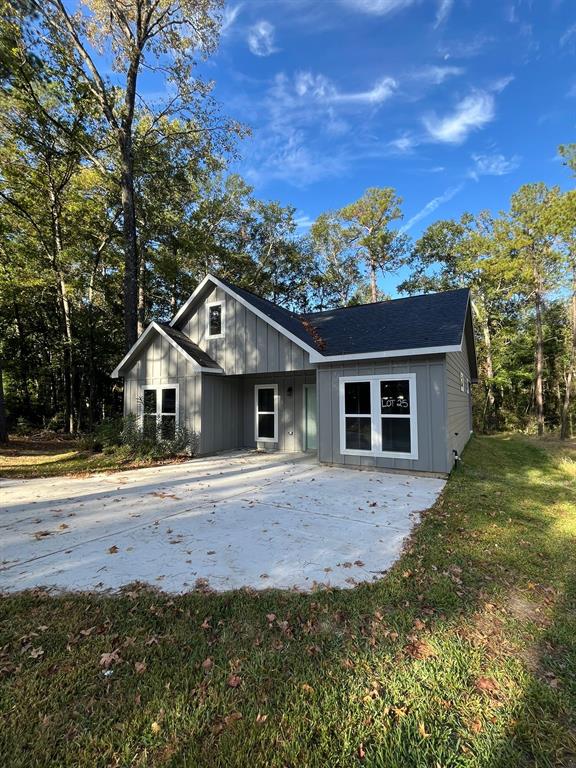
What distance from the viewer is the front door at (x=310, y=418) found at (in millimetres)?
11109

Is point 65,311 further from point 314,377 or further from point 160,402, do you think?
point 314,377

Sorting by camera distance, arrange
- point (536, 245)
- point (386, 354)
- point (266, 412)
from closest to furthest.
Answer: point (386, 354), point (266, 412), point (536, 245)

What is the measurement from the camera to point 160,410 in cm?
1117

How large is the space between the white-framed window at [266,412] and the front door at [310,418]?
1.04m

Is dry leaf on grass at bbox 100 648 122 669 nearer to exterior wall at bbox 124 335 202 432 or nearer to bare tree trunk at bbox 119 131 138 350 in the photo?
exterior wall at bbox 124 335 202 432

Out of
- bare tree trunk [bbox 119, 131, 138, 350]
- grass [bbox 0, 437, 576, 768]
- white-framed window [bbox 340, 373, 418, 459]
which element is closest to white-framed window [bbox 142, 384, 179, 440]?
bare tree trunk [bbox 119, 131, 138, 350]

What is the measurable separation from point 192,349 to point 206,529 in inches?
289

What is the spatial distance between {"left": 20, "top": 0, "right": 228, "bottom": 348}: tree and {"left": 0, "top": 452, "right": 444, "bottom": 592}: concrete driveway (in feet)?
26.0

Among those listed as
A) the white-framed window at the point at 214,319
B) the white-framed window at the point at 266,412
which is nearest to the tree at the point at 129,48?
the white-framed window at the point at 214,319

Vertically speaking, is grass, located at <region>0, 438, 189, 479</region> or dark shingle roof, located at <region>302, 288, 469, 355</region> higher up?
dark shingle roof, located at <region>302, 288, 469, 355</region>

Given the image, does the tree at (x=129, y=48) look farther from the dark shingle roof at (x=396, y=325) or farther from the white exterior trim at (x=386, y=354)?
the white exterior trim at (x=386, y=354)

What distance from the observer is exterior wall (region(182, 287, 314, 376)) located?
9891 millimetres

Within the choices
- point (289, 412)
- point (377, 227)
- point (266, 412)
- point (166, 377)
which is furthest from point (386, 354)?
point (377, 227)

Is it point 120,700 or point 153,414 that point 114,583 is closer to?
point 120,700
